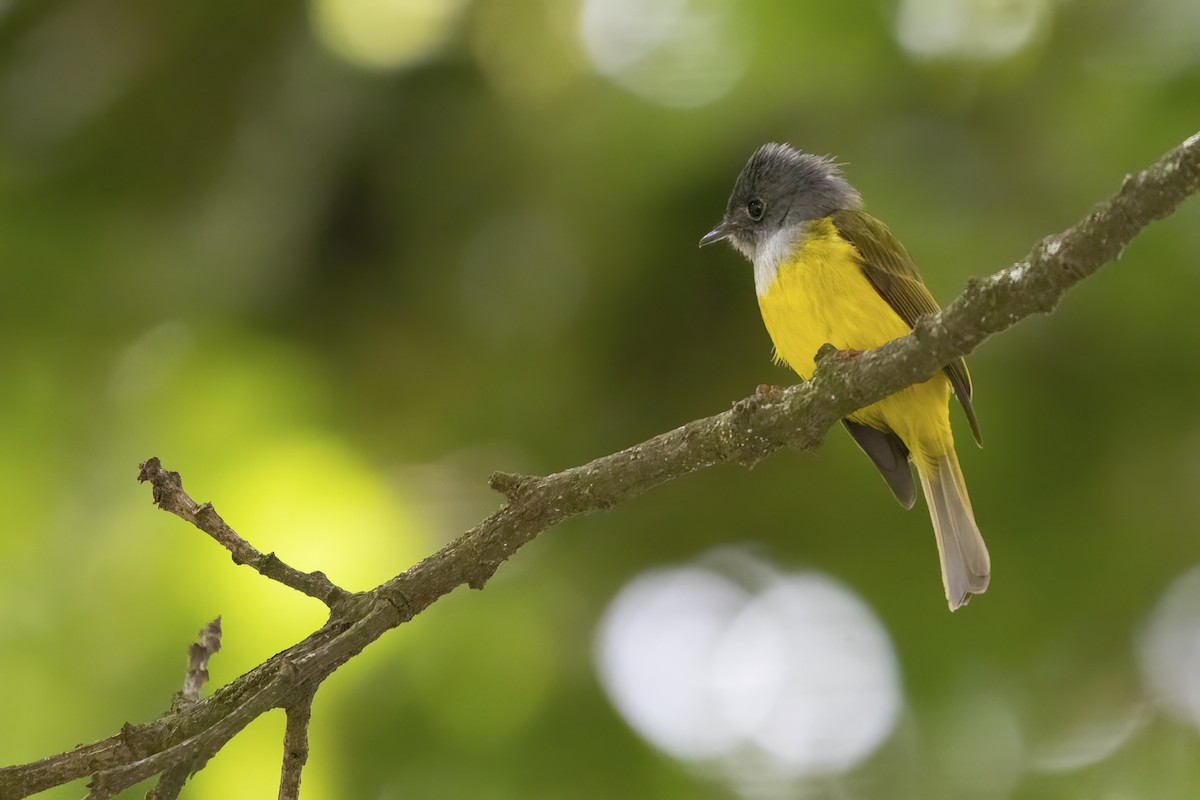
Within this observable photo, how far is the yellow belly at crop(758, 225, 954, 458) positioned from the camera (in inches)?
119

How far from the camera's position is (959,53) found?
11.8 feet

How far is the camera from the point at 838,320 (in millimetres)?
3027

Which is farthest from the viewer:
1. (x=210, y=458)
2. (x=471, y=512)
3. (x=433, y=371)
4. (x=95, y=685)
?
(x=433, y=371)

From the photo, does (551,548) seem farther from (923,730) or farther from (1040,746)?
(1040,746)

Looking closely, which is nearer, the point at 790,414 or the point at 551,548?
the point at 790,414

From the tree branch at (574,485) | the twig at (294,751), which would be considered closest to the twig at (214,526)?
the tree branch at (574,485)

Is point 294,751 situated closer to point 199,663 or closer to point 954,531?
point 199,663

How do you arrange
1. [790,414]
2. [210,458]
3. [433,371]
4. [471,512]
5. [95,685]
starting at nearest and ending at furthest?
[790,414], [95,685], [210,458], [471,512], [433,371]

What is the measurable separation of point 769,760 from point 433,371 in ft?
5.52

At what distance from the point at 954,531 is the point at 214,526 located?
2064mm

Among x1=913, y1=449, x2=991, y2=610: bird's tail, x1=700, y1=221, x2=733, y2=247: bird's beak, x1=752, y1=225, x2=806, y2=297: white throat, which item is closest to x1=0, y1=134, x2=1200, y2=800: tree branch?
x1=913, y1=449, x2=991, y2=610: bird's tail

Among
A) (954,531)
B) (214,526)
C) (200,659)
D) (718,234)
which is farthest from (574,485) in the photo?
(718,234)

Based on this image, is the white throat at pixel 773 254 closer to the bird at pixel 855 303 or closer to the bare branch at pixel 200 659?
the bird at pixel 855 303

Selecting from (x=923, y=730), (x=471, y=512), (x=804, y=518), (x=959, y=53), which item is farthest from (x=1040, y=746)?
(x=959, y=53)
